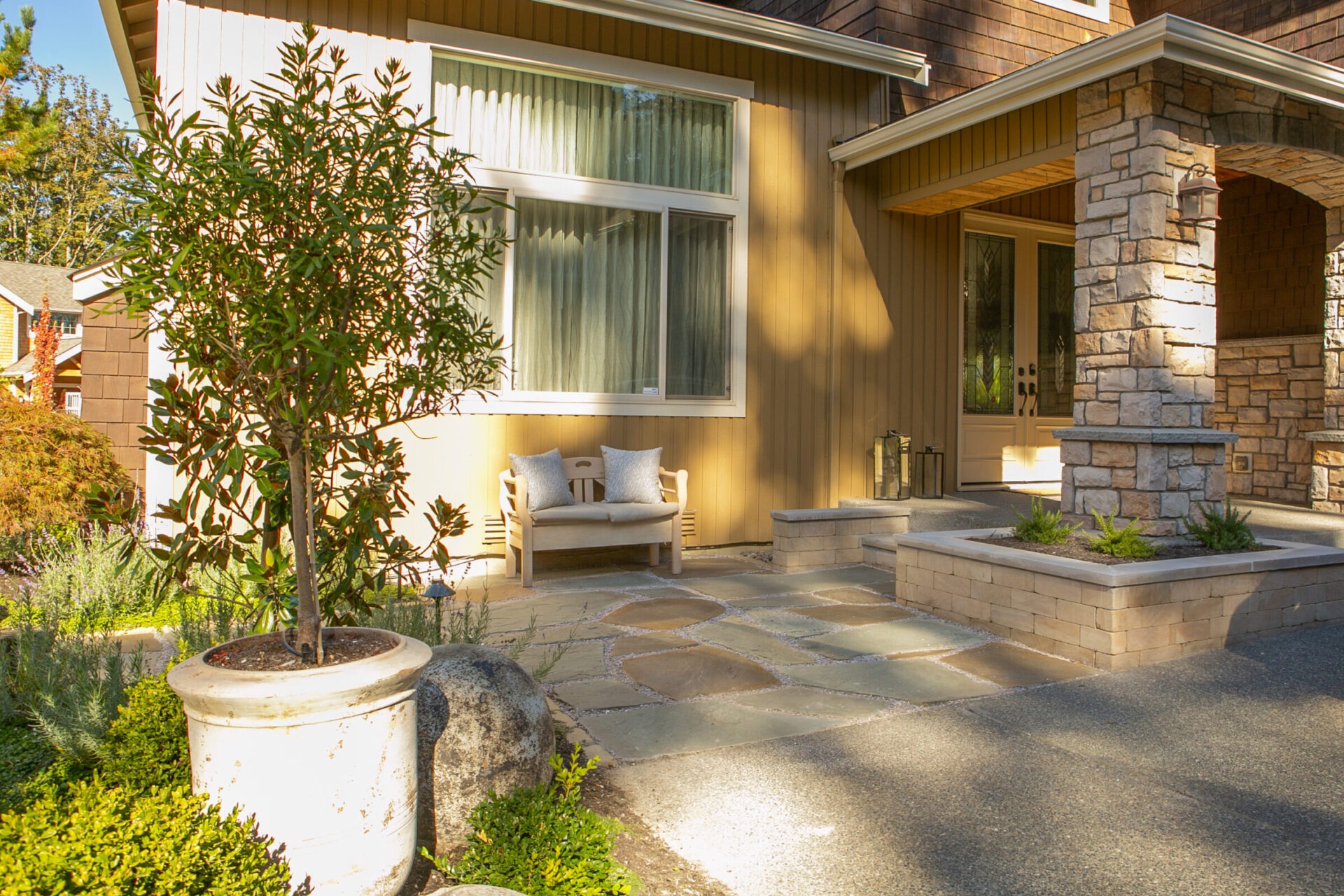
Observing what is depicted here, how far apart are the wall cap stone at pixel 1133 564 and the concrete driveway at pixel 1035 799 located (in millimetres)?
556

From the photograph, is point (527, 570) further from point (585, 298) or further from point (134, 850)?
point (134, 850)

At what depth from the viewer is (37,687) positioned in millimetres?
3033

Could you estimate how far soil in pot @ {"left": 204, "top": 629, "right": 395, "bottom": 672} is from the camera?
2133 mm

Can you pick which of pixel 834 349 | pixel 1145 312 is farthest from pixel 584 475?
pixel 1145 312

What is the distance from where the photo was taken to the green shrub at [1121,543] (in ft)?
15.5

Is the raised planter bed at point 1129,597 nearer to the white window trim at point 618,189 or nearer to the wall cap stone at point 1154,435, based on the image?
the wall cap stone at point 1154,435

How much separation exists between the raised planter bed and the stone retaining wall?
137 centimetres

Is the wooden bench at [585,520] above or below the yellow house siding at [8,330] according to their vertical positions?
below

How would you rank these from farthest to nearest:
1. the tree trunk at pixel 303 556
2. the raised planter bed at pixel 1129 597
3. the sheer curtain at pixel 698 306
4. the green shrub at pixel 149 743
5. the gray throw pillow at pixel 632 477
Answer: the sheer curtain at pixel 698 306 → the gray throw pillow at pixel 632 477 → the raised planter bed at pixel 1129 597 → the green shrub at pixel 149 743 → the tree trunk at pixel 303 556

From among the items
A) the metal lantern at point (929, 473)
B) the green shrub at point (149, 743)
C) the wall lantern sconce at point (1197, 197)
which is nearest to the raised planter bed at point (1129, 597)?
the wall lantern sconce at point (1197, 197)

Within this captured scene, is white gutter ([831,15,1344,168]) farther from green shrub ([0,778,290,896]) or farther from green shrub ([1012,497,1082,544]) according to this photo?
green shrub ([0,778,290,896])

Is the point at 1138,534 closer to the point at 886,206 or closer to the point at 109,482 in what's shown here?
the point at 886,206

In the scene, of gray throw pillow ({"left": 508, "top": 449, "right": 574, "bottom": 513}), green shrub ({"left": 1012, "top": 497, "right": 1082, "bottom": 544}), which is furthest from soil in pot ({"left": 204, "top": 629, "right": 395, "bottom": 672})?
green shrub ({"left": 1012, "top": 497, "right": 1082, "bottom": 544})

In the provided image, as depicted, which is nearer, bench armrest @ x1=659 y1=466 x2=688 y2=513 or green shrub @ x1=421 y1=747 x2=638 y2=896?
green shrub @ x1=421 y1=747 x2=638 y2=896
